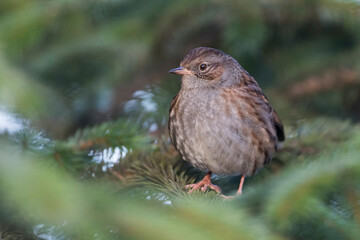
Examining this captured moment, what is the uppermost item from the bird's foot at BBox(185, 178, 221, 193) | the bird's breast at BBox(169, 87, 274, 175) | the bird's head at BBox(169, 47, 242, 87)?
the bird's head at BBox(169, 47, 242, 87)

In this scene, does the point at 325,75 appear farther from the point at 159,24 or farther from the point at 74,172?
the point at 74,172

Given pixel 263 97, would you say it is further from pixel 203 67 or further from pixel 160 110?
pixel 160 110

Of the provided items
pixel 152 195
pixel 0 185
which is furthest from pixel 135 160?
pixel 0 185

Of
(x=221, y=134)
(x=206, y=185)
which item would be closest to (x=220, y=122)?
(x=221, y=134)

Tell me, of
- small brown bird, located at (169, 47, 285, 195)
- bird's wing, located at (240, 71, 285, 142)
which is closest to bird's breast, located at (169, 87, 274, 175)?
small brown bird, located at (169, 47, 285, 195)

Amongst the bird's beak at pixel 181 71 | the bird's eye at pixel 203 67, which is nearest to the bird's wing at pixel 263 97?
the bird's eye at pixel 203 67

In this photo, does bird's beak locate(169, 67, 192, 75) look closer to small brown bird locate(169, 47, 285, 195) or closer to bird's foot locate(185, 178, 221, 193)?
small brown bird locate(169, 47, 285, 195)

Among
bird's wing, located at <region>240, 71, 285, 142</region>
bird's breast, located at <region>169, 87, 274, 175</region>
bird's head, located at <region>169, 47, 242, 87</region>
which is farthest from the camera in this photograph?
bird's head, located at <region>169, 47, 242, 87</region>
